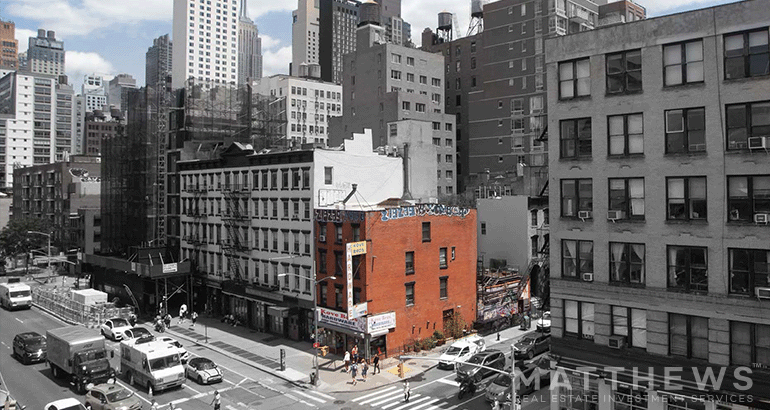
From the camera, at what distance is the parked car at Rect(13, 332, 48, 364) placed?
1763 inches

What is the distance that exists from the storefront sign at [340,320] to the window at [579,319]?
17.6 meters

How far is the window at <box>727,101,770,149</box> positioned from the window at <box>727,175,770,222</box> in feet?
5.03

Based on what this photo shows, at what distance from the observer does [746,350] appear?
2483 cm

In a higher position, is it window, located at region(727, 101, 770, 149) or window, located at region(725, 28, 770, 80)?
window, located at region(725, 28, 770, 80)

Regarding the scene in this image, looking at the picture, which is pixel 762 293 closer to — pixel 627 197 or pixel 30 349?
pixel 627 197

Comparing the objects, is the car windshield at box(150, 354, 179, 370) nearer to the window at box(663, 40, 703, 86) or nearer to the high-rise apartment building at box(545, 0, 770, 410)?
the high-rise apartment building at box(545, 0, 770, 410)

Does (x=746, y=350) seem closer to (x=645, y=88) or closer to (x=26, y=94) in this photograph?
(x=645, y=88)

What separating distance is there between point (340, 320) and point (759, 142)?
1217 inches

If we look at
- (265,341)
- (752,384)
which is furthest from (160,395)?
(752,384)

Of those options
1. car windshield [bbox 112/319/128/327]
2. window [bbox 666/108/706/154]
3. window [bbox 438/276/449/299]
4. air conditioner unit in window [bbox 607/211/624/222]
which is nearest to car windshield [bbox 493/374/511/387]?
air conditioner unit in window [bbox 607/211/624/222]

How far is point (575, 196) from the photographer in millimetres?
30531

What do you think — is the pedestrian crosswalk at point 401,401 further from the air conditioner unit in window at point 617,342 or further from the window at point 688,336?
the window at point 688,336

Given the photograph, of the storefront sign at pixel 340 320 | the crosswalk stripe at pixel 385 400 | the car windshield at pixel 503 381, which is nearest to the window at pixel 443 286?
the storefront sign at pixel 340 320

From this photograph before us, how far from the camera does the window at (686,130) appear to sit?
26.5 meters
